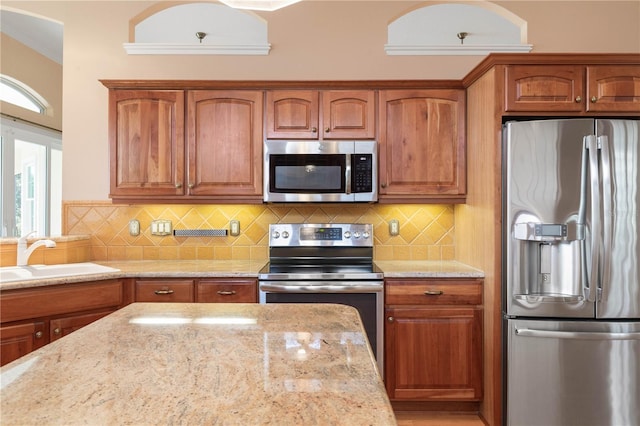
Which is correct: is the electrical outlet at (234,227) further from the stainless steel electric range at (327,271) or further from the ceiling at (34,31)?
the ceiling at (34,31)

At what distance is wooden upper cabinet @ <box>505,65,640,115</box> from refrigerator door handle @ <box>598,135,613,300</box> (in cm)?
28

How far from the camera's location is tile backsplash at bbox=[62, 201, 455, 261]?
300 centimetres

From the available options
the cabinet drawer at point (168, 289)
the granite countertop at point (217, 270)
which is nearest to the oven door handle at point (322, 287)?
the granite countertop at point (217, 270)

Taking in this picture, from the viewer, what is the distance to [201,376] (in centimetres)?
79

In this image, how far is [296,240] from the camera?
2885 millimetres

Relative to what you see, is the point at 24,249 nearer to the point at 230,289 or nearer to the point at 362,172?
the point at 230,289

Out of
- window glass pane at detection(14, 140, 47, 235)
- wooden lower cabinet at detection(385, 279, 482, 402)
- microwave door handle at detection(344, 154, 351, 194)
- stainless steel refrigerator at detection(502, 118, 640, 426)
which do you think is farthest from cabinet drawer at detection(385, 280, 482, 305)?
window glass pane at detection(14, 140, 47, 235)

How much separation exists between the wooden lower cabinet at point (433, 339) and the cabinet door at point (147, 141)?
1.68m

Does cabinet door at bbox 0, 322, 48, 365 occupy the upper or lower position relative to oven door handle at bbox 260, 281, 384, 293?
lower

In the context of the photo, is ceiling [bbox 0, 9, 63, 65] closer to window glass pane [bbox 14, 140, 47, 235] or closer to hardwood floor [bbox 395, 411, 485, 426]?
window glass pane [bbox 14, 140, 47, 235]

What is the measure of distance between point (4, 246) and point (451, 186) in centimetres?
297

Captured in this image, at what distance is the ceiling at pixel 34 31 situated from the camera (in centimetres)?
376

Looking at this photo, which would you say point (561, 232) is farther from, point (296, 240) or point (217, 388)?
point (217, 388)

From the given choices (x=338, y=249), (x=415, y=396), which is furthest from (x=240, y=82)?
(x=415, y=396)
